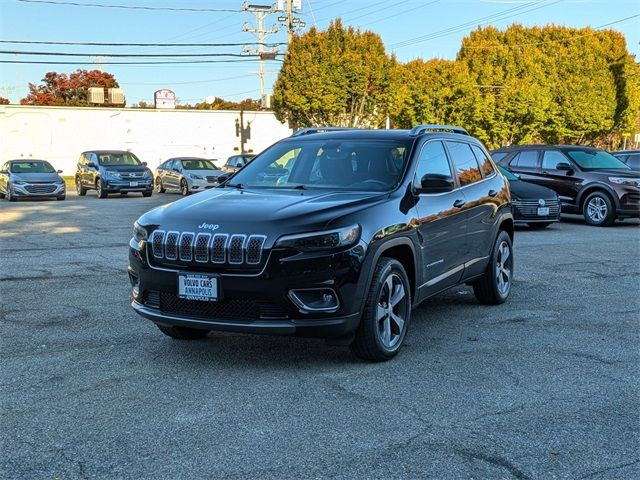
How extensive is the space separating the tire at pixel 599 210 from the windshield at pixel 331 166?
11.5 meters

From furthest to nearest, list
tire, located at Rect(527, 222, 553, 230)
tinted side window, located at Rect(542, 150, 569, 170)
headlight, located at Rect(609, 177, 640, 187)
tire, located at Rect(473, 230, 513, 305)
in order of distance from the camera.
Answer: tinted side window, located at Rect(542, 150, 569, 170) → headlight, located at Rect(609, 177, 640, 187) → tire, located at Rect(527, 222, 553, 230) → tire, located at Rect(473, 230, 513, 305)

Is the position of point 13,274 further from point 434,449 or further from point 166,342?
point 434,449

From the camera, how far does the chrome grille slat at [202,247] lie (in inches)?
189

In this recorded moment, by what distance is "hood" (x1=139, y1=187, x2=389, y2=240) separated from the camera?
479 centimetres

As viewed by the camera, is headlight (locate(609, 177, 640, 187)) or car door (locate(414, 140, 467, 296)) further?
headlight (locate(609, 177, 640, 187))

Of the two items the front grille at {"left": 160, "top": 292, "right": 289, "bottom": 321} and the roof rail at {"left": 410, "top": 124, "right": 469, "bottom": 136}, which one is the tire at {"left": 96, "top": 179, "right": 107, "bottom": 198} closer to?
the roof rail at {"left": 410, "top": 124, "right": 469, "bottom": 136}

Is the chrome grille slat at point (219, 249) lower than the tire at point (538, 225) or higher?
Answer: higher

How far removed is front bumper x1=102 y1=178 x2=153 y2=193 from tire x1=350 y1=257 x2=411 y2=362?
23.2 meters

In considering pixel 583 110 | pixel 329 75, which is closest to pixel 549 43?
pixel 583 110

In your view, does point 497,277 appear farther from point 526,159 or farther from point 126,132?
point 126,132

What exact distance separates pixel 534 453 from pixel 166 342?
319 centimetres

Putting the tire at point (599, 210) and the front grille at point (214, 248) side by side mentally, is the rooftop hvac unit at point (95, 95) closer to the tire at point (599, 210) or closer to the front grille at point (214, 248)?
the tire at point (599, 210)

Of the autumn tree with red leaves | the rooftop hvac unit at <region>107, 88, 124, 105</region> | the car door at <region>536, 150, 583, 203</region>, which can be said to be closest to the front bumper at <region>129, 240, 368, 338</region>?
the car door at <region>536, 150, 583, 203</region>

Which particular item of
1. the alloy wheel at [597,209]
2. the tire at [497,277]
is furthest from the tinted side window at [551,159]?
the tire at [497,277]
